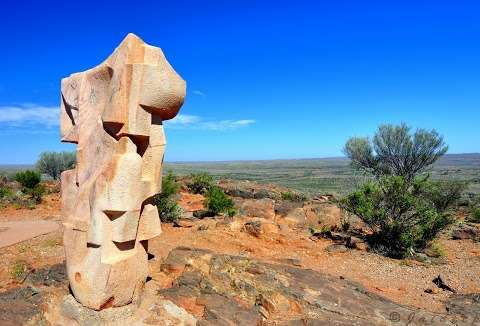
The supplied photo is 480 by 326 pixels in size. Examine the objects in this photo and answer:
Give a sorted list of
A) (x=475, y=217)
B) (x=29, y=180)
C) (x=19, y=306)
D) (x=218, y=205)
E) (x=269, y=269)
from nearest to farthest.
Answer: (x=19, y=306), (x=269, y=269), (x=218, y=205), (x=475, y=217), (x=29, y=180)

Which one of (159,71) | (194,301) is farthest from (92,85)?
(194,301)

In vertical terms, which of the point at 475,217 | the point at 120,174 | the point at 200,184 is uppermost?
the point at 120,174

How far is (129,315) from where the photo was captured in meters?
5.36

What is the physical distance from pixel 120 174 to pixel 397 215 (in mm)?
10838

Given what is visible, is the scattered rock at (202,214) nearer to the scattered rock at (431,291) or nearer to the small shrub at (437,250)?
the small shrub at (437,250)

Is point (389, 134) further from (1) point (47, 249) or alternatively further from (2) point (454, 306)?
(1) point (47, 249)

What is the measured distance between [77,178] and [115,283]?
1591mm

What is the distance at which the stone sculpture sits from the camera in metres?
5.00

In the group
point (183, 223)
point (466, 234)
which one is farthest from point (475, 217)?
point (183, 223)

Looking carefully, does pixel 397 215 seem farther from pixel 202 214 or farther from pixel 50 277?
pixel 50 277

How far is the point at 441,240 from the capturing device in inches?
597

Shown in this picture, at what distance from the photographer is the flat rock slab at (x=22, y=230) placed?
11.3 metres

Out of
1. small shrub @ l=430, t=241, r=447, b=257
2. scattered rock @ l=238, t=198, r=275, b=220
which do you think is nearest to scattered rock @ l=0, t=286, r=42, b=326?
small shrub @ l=430, t=241, r=447, b=257

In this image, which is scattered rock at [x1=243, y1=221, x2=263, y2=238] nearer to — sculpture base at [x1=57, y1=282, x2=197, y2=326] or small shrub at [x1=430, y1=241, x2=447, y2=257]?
small shrub at [x1=430, y1=241, x2=447, y2=257]
